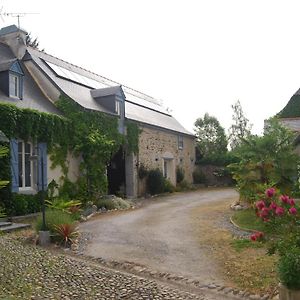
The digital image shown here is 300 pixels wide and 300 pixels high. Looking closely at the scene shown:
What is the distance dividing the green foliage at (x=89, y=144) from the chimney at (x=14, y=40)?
359cm

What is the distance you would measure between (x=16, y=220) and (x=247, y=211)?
779cm

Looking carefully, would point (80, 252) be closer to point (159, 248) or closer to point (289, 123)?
point (159, 248)

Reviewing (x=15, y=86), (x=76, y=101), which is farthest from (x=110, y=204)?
(x=15, y=86)

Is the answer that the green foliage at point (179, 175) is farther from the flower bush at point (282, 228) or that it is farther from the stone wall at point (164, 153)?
the flower bush at point (282, 228)

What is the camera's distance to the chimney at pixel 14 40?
60.9 ft

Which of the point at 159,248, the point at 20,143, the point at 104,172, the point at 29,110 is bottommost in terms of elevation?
the point at 159,248

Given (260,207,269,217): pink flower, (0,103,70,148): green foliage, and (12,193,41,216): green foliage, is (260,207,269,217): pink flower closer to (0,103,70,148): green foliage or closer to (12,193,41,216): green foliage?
(12,193,41,216): green foliage

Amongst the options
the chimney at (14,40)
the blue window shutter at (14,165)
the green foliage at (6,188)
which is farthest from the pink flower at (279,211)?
the chimney at (14,40)

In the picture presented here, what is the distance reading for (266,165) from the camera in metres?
14.0

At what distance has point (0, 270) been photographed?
6.66m

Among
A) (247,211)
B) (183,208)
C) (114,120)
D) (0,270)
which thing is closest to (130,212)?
(183,208)

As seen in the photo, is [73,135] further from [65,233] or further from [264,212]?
[264,212]

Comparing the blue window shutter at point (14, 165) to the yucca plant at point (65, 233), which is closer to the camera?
the yucca plant at point (65, 233)

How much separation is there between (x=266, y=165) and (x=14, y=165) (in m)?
8.65
